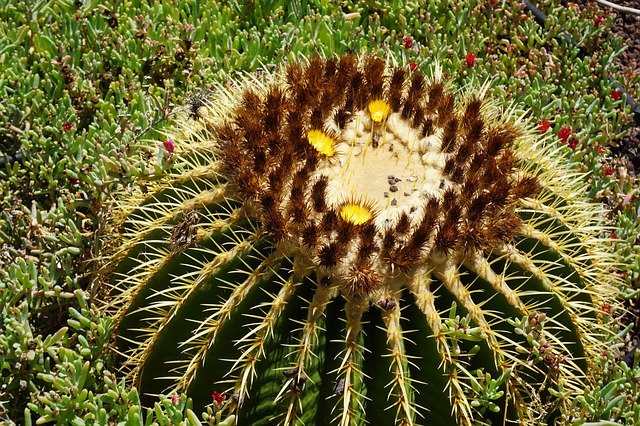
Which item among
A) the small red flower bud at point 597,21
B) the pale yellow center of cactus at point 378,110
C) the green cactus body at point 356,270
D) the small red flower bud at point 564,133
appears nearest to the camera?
the green cactus body at point 356,270

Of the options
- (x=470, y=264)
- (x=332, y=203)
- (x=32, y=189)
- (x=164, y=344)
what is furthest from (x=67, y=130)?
(x=470, y=264)

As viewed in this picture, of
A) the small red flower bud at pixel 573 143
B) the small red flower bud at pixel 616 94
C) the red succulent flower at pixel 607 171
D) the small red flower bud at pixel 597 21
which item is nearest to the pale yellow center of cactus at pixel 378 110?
the small red flower bud at pixel 573 143

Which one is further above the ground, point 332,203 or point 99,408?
point 332,203

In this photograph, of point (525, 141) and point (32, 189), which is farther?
point (32, 189)

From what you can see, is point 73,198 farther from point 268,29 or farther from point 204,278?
point 268,29

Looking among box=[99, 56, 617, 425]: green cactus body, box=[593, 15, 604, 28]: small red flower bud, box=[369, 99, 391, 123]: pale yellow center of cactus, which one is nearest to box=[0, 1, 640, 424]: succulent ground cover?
box=[593, 15, 604, 28]: small red flower bud

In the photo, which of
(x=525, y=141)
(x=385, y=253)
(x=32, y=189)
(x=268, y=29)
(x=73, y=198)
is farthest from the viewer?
(x=268, y=29)

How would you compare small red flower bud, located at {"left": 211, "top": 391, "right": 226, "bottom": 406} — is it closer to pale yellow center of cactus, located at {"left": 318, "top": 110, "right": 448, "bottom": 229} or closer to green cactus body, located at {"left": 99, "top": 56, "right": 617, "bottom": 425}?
green cactus body, located at {"left": 99, "top": 56, "right": 617, "bottom": 425}

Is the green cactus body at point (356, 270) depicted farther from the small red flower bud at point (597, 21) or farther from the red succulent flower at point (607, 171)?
the small red flower bud at point (597, 21)
